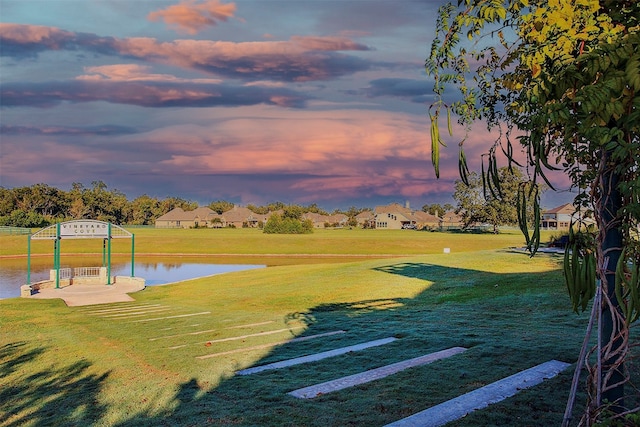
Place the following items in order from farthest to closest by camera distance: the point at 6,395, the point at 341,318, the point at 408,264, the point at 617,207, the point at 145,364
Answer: the point at 408,264, the point at 341,318, the point at 145,364, the point at 6,395, the point at 617,207

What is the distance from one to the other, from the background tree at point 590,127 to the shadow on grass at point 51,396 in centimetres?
556

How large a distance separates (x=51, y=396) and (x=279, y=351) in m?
3.68

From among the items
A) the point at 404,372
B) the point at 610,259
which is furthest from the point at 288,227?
the point at 610,259

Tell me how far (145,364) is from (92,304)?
1240cm

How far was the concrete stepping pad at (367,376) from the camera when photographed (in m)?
6.90

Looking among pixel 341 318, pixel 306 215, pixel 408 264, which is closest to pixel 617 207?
pixel 341 318

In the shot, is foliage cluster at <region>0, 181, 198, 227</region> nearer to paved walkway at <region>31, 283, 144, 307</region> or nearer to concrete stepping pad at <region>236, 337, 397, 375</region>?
paved walkway at <region>31, 283, 144, 307</region>

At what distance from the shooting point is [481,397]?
6199 millimetres

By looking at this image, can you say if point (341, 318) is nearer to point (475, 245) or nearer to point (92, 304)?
point (92, 304)

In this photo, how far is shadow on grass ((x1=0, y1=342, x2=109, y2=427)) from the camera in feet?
22.0

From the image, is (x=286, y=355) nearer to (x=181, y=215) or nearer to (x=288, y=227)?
(x=288, y=227)

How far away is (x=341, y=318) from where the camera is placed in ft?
44.8

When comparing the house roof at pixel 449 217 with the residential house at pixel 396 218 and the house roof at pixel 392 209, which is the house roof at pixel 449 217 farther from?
the house roof at pixel 392 209

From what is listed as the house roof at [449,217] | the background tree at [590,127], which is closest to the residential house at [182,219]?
the house roof at [449,217]
